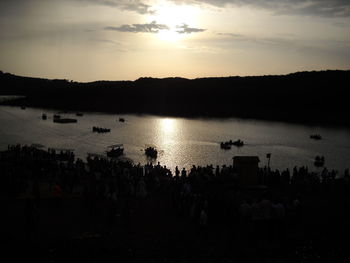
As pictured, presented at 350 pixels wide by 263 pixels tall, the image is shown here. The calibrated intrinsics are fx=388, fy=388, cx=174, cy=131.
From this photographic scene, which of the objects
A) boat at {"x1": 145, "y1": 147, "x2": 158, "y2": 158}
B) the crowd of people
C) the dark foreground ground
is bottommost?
boat at {"x1": 145, "y1": 147, "x2": 158, "y2": 158}

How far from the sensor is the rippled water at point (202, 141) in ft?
181

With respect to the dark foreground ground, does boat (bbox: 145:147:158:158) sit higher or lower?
lower

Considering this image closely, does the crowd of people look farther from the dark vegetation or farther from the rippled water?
the dark vegetation

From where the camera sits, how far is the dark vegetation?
122688 millimetres

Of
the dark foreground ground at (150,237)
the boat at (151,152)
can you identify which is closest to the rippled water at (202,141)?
the boat at (151,152)

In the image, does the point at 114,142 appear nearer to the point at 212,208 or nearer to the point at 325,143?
the point at 325,143

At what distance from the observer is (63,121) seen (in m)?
100

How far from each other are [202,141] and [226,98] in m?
84.3

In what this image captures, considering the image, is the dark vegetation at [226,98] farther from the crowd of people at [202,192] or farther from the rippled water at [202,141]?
the crowd of people at [202,192]

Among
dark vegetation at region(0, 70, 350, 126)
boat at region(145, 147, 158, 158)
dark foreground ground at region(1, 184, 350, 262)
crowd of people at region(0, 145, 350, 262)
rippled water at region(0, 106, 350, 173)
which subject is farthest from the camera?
dark vegetation at region(0, 70, 350, 126)

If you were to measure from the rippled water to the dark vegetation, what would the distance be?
2527 cm

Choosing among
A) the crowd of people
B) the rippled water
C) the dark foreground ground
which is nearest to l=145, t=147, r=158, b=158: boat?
the rippled water

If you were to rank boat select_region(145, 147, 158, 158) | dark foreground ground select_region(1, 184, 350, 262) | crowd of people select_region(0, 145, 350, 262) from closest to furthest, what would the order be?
1. dark foreground ground select_region(1, 184, 350, 262)
2. crowd of people select_region(0, 145, 350, 262)
3. boat select_region(145, 147, 158, 158)

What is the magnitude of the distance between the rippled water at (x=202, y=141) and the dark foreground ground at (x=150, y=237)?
32.0 meters
